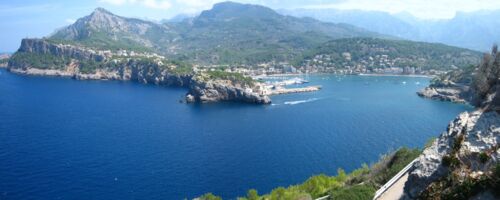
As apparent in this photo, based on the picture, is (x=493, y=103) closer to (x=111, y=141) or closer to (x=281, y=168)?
(x=281, y=168)

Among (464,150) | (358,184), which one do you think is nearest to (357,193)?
(358,184)

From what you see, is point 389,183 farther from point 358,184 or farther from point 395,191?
point 358,184

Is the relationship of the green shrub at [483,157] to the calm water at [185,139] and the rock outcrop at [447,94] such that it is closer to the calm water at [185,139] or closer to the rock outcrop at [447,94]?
the calm water at [185,139]

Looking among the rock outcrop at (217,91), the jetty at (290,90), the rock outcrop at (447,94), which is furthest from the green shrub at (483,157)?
the jetty at (290,90)

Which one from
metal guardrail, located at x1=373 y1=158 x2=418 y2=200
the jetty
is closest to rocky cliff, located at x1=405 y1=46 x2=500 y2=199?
metal guardrail, located at x1=373 y1=158 x2=418 y2=200

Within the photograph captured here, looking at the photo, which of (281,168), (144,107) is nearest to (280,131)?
(281,168)
